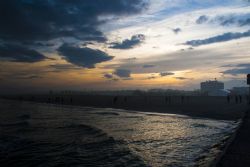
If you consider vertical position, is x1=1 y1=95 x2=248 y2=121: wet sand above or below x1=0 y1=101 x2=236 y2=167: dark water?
above

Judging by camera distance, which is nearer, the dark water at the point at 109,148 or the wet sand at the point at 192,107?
the dark water at the point at 109,148

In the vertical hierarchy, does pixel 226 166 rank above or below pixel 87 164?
above

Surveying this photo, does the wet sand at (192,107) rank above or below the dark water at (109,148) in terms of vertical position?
above

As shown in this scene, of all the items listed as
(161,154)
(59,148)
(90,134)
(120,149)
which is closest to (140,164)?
(161,154)

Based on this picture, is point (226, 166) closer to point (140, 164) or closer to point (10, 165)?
point (140, 164)

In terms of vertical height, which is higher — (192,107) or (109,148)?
(192,107)

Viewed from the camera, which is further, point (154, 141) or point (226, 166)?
point (154, 141)

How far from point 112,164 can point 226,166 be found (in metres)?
6.88

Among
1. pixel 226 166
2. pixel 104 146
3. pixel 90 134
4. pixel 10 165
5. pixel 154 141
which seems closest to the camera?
pixel 226 166

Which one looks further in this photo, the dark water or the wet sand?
the wet sand

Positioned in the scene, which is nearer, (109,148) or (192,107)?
(109,148)

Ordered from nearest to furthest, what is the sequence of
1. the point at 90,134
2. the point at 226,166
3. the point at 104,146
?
1. the point at 226,166
2. the point at 104,146
3. the point at 90,134

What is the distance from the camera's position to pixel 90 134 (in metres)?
27.8

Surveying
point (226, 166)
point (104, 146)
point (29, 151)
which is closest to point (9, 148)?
point (29, 151)
